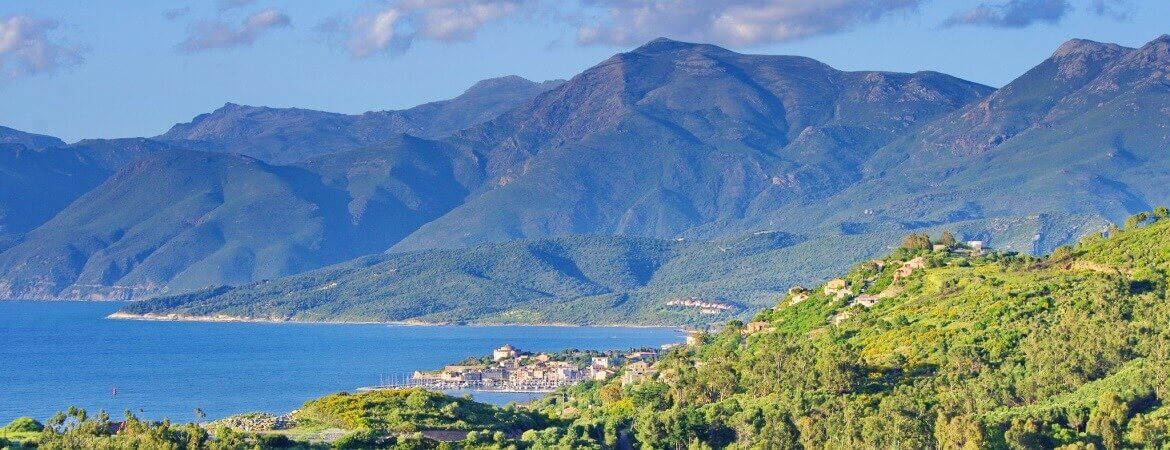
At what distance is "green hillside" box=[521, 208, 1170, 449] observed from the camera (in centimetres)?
6481

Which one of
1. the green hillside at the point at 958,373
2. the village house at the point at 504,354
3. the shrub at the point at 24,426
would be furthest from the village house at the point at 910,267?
the village house at the point at 504,354

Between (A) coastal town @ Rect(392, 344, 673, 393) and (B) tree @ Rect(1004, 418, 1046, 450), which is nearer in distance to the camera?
(B) tree @ Rect(1004, 418, 1046, 450)

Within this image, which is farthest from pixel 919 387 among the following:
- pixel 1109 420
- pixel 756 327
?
pixel 756 327

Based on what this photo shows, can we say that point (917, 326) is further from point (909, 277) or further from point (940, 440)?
point (940, 440)

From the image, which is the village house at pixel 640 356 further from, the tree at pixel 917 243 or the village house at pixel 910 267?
the village house at pixel 910 267

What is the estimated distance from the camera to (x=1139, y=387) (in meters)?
66.9

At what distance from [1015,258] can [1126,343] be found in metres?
34.5

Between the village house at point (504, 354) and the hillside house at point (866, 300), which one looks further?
the village house at point (504, 354)

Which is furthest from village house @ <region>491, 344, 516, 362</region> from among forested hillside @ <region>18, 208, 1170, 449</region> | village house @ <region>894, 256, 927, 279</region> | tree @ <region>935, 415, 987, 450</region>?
tree @ <region>935, 415, 987, 450</region>

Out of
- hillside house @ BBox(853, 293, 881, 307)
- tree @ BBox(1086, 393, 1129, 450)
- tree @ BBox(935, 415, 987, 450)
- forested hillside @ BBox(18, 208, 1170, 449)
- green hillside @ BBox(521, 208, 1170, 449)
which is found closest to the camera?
tree @ BBox(935, 415, 987, 450)

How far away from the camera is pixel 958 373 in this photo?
2958 inches

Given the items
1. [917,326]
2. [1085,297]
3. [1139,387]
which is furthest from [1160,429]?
[917,326]

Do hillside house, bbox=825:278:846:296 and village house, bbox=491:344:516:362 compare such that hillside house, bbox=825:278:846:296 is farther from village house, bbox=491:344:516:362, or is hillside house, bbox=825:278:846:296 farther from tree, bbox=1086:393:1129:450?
village house, bbox=491:344:516:362

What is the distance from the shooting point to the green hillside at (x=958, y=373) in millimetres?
64812
